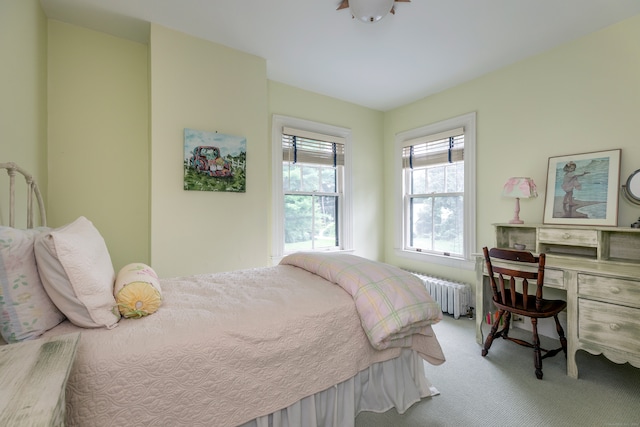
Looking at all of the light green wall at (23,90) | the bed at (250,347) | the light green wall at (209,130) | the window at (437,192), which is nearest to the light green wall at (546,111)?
the window at (437,192)

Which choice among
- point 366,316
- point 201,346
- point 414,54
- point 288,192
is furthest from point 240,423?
point 414,54

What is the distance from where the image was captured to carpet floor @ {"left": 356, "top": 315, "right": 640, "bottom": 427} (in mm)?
1601

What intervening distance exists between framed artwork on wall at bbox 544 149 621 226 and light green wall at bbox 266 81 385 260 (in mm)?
2035

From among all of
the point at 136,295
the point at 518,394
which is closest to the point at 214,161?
the point at 136,295

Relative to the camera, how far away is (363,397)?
1.63m

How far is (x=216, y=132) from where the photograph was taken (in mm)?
2619

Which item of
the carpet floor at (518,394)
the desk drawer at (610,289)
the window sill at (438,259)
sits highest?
the desk drawer at (610,289)

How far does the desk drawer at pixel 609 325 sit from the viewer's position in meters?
1.74

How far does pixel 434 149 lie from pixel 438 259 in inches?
56.0

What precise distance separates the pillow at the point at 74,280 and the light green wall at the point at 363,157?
2834mm

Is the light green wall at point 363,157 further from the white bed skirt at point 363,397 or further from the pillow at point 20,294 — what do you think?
the pillow at point 20,294

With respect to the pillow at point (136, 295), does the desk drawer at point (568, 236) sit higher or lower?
higher

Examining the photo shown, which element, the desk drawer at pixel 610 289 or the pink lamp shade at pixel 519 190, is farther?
the pink lamp shade at pixel 519 190

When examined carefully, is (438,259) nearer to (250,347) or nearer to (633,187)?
(633,187)
